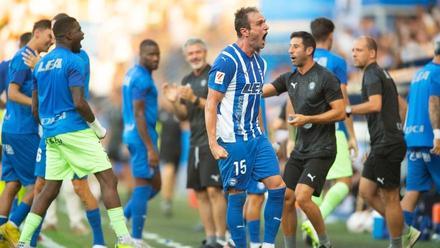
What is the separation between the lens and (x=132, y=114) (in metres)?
14.4

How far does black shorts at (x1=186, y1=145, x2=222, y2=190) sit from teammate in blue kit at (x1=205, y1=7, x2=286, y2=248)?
2.60m

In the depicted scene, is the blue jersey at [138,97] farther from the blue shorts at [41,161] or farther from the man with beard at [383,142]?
the man with beard at [383,142]

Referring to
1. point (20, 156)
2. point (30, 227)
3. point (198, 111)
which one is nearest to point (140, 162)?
A: point (198, 111)

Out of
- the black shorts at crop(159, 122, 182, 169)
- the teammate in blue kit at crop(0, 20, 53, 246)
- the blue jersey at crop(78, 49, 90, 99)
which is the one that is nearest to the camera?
the blue jersey at crop(78, 49, 90, 99)

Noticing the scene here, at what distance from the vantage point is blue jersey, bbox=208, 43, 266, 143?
11.2 m

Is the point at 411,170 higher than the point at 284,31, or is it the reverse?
the point at 284,31

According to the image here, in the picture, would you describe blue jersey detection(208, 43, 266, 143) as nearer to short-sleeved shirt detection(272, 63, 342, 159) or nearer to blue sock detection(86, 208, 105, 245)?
short-sleeved shirt detection(272, 63, 342, 159)

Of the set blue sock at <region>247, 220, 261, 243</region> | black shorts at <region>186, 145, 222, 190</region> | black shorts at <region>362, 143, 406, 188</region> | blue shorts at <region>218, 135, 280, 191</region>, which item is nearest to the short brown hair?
blue shorts at <region>218, 135, 280, 191</region>

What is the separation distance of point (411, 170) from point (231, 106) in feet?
9.44

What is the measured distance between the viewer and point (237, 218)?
37.6ft

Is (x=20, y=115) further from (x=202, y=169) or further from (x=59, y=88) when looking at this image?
(x=202, y=169)

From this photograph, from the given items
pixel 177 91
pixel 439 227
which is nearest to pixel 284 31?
pixel 439 227

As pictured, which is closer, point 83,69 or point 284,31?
point 83,69

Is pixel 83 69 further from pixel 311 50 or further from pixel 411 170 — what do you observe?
pixel 411 170
